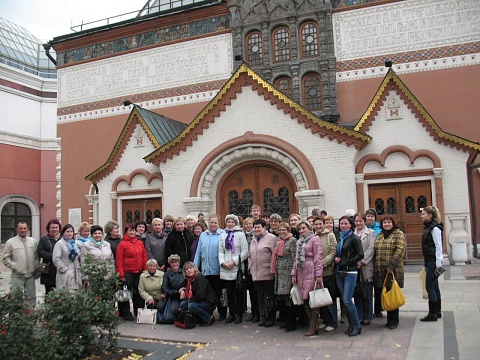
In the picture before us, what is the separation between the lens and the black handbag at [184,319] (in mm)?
8398

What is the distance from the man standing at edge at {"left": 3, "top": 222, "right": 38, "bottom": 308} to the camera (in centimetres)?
888

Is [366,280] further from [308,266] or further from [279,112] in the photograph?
[279,112]

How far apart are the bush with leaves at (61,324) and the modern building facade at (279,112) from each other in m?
8.71

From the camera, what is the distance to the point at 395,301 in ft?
25.0

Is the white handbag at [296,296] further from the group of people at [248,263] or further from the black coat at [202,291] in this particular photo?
the black coat at [202,291]

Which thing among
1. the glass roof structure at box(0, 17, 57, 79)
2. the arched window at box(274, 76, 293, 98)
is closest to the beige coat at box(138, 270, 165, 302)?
the arched window at box(274, 76, 293, 98)

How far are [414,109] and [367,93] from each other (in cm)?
357

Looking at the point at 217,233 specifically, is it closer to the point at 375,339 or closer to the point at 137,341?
the point at 137,341

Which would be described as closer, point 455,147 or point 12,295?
point 12,295

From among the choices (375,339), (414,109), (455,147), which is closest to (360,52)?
(414,109)

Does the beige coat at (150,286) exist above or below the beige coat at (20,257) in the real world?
below

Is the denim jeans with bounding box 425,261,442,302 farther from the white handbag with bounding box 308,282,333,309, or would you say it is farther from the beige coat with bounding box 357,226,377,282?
the white handbag with bounding box 308,282,333,309

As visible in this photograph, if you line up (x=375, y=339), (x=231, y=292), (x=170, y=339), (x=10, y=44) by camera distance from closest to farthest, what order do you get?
(x=375, y=339) < (x=170, y=339) < (x=231, y=292) < (x=10, y=44)

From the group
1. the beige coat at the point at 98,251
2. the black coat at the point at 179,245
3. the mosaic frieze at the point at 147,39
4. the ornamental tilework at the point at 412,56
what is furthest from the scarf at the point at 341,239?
the mosaic frieze at the point at 147,39
